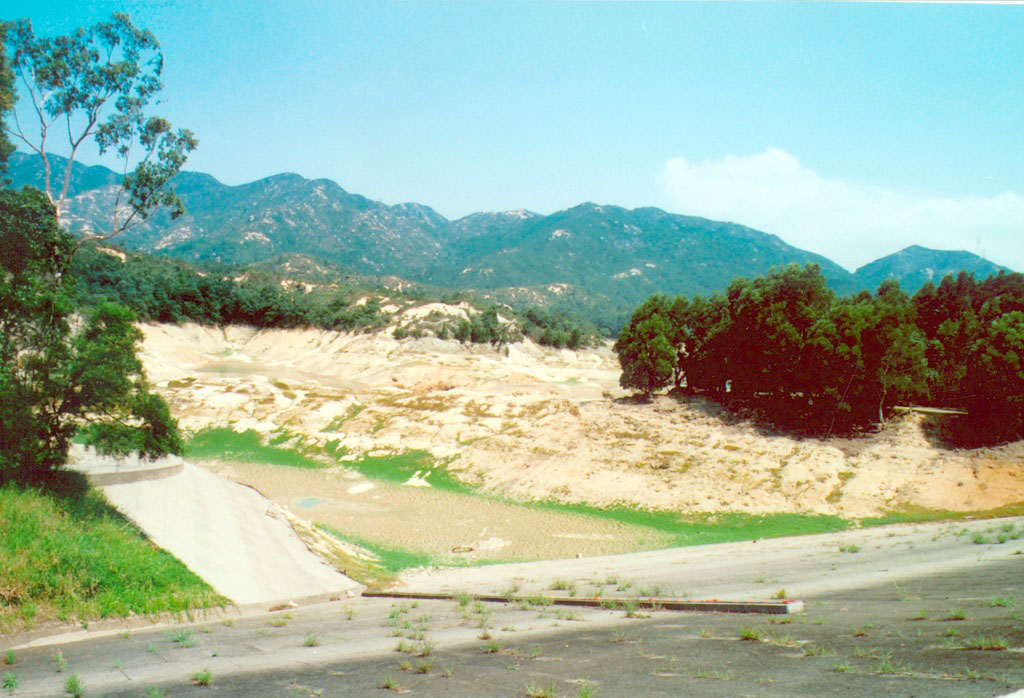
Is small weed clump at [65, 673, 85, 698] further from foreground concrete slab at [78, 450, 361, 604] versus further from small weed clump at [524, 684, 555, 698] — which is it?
foreground concrete slab at [78, 450, 361, 604]

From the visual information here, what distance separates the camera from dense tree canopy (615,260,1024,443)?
3975cm

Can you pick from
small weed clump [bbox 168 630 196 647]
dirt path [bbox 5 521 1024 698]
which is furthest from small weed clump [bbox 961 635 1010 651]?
small weed clump [bbox 168 630 196 647]

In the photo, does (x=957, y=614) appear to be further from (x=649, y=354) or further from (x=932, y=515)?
(x=649, y=354)

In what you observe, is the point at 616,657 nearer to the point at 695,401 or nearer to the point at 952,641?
the point at 952,641

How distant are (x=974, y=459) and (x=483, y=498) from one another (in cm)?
3305

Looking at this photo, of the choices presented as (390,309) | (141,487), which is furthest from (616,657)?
(390,309)

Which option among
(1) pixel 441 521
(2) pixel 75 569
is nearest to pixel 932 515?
(1) pixel 441 521

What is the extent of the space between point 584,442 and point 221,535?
96.9 ft

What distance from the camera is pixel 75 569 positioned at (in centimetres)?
1431

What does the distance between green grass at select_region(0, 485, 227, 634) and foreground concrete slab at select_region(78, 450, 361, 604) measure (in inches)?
53.7

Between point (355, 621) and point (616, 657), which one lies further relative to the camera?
point (355, 621)

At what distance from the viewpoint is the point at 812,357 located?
151 ft

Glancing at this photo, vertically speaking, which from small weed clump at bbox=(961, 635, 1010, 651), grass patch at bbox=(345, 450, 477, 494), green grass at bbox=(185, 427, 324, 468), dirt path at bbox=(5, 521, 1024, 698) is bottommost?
grass patch at bbox=(345, 450, 477, 494)

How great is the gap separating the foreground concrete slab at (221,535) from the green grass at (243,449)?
18607 mm
